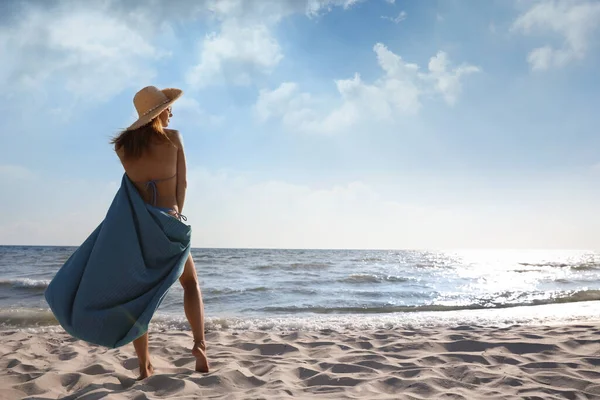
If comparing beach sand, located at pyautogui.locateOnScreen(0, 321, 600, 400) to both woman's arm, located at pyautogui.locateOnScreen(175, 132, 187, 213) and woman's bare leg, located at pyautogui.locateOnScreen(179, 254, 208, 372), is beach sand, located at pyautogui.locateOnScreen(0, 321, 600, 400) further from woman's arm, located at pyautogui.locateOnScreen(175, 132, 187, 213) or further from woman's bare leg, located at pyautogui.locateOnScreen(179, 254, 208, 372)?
woman's arm, located at pyautogui.locateOnScreen(175, 132, 187, 213)

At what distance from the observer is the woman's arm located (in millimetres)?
2998

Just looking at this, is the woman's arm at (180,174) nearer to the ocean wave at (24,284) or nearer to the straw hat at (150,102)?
the straw hat at (150,102)

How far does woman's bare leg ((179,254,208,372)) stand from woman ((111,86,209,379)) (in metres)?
0.01

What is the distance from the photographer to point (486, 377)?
9.71ft

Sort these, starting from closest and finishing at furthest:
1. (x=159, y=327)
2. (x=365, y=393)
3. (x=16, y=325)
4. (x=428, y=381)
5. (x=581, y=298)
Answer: (x=365, y=393) → (x=428, y=381) → (x=159, y=327) → (x=16, y=325) → (x=581, y=298)

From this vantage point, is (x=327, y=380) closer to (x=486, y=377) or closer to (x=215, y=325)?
(x=486, y=377)

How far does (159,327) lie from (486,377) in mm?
4134

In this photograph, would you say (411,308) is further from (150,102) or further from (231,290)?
(150,102)

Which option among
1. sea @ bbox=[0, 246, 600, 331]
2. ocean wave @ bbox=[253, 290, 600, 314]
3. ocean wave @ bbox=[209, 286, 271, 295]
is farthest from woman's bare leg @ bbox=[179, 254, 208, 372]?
ocean wave @ bbox=[209, 286, 271, 295]

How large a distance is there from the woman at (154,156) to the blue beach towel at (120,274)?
0.12 m

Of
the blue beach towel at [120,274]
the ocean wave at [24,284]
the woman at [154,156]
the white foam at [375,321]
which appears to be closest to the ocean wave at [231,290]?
the white foam at [375,321]

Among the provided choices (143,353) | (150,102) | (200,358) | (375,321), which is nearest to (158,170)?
(150,102)

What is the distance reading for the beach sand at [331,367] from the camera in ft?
8.91

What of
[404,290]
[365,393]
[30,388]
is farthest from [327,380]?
[404,290]
